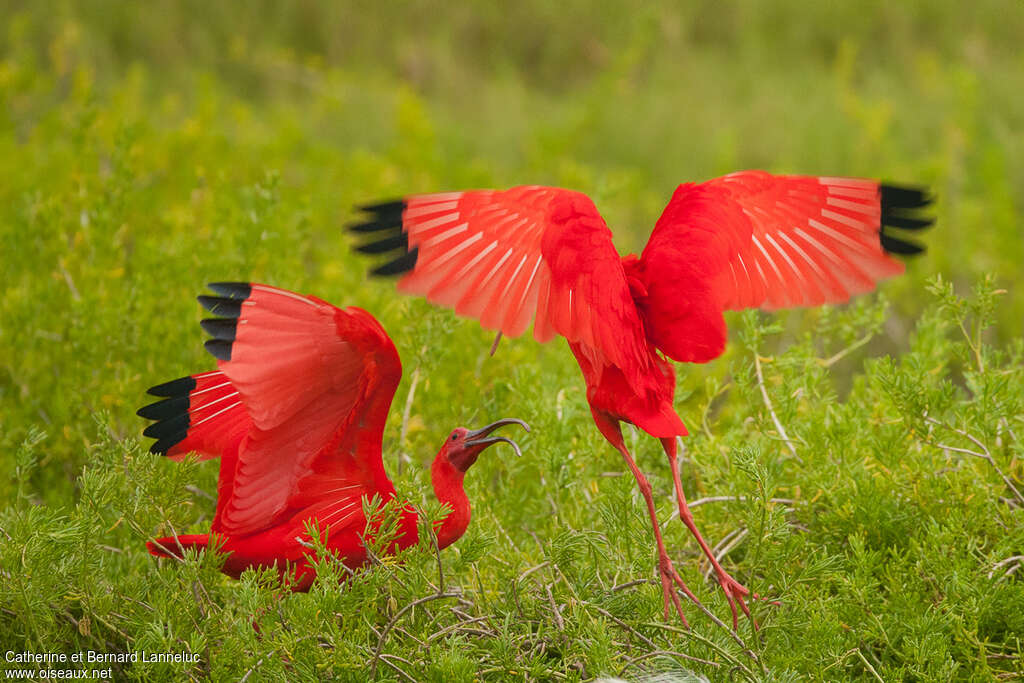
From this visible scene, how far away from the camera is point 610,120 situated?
906cm

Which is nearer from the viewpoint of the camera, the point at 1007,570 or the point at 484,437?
the point at 484,437

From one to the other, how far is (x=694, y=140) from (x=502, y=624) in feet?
23.0

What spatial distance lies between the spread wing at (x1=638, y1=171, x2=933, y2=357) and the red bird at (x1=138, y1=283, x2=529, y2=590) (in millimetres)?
493

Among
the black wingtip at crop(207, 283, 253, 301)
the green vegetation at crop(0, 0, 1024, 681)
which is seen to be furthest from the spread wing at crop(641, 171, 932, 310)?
the black wingtip at crop(207, 283, 253, 301)

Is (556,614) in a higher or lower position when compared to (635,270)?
lower

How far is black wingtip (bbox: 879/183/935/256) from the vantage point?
2.35 m

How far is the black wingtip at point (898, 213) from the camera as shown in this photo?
2.35 m

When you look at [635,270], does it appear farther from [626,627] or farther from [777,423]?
[777,423]

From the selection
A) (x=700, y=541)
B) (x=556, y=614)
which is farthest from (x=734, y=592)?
(x=556, y=614)

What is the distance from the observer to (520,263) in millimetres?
2168

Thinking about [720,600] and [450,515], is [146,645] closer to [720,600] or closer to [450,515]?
[450,515]

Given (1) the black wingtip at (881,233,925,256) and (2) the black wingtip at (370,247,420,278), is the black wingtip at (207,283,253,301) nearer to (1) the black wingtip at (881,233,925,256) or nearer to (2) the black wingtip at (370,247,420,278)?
(2) the black wingtip at (370,247,420,278)

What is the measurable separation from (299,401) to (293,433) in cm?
11

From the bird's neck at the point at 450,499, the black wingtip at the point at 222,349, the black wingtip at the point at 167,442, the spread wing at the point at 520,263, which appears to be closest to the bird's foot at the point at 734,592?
the spread wing at the point at 520,263
